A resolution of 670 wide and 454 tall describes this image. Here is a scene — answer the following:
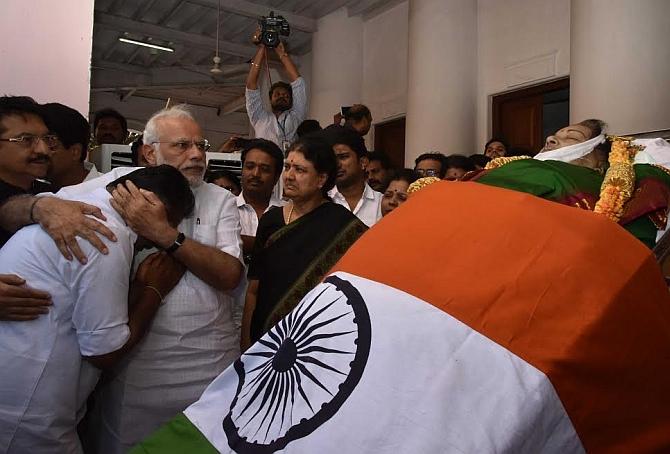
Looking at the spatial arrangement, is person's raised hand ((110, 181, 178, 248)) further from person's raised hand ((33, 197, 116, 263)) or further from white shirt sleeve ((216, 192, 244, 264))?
white shirt sleeve ((216, 192, 244, 264))

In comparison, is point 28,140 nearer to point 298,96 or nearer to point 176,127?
point 176,127

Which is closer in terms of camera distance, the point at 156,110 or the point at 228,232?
the point at 228,232

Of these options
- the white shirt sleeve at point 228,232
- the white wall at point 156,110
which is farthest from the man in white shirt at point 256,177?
the white wall at point 156,110

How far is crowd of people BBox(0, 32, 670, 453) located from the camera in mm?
1324

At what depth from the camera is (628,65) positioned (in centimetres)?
356

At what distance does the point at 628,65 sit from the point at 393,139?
3275mm

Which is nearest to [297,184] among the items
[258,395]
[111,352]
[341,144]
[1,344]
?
[341,144]

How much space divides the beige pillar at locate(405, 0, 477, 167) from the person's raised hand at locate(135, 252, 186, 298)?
3932mm

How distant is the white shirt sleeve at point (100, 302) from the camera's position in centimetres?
131

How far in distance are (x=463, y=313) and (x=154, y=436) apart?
539 millimetres

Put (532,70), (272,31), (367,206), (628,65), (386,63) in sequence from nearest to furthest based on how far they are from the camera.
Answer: (367,206) → (628,65) → (272,31) → (532,70) → (386,63)

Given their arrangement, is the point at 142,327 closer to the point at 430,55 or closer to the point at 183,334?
the point at 183,334

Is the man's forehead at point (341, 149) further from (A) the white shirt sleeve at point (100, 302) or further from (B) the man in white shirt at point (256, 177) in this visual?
(A) the white shirt sleeve at point (100, 302)

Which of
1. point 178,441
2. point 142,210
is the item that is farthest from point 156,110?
point 178,441
